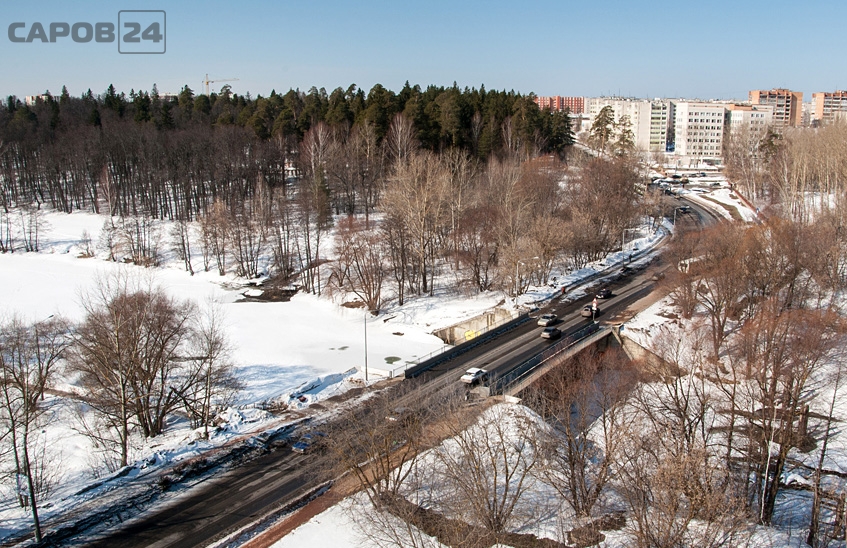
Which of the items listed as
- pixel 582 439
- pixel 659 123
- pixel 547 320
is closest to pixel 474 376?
pixel 582 439

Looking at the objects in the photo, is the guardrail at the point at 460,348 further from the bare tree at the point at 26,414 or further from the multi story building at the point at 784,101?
the multi story building at the point at 784,101

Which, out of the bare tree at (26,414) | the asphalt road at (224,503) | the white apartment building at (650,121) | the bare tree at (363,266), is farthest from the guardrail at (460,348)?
the white apartment building at (650,121)

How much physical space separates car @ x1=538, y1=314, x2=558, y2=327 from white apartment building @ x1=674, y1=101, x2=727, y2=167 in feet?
412

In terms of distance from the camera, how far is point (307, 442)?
28.6m

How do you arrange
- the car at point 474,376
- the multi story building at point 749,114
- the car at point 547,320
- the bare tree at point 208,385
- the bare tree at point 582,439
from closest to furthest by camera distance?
the bare tree at point 582,439 < the bare tree at point 208,385 < the car at point 474,376 < the car at point 547,320 < the multi story building at point 749,114

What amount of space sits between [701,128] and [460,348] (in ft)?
456

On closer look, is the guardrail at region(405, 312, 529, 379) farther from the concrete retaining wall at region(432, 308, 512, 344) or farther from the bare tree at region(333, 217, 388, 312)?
the bare tree at region(333, 217, 388, 312)

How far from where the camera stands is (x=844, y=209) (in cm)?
5350

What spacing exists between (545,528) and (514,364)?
15.0m

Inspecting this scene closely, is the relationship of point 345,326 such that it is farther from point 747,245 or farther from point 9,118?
point 9,118

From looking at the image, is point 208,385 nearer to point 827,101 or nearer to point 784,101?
point 784,101

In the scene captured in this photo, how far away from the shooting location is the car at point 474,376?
3416 centimetres

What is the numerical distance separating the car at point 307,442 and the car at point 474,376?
358 inches

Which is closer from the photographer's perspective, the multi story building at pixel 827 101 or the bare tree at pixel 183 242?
the bare tree at pixel 183 242
